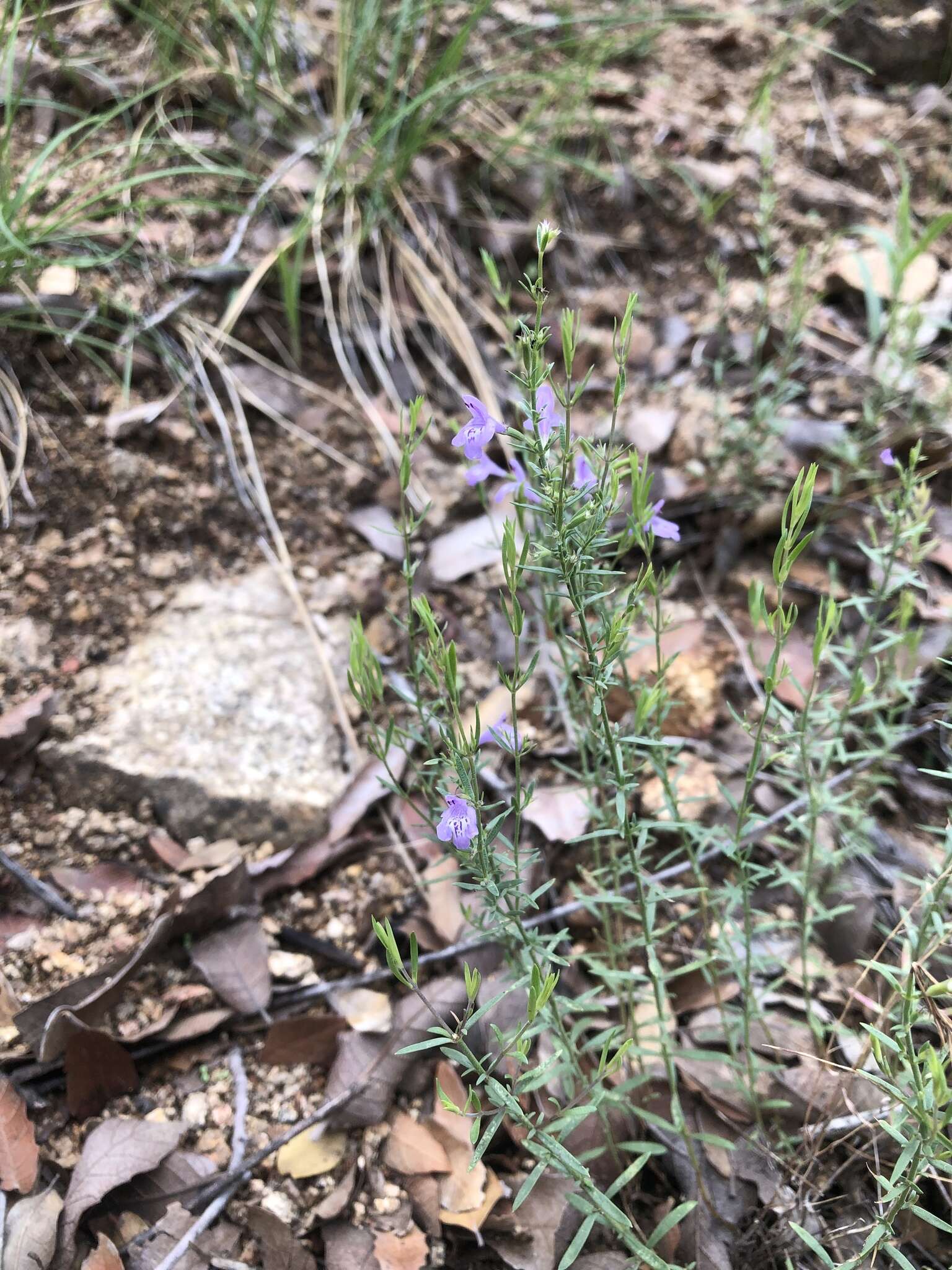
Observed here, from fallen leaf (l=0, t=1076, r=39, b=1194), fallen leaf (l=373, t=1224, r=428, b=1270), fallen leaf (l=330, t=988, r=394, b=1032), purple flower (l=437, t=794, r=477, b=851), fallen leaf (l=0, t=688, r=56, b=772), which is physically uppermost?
purple flower (l=437, t=794, r=477, b=851)

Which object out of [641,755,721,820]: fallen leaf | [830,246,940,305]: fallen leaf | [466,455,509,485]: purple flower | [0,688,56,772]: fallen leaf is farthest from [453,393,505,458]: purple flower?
[830,246,940,305]: fallen leaf

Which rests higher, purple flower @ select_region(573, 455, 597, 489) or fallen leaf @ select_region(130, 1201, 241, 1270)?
purple flower @ select_region(573, 455, 597, 489)

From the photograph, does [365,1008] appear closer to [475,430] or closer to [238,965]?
[238,965]

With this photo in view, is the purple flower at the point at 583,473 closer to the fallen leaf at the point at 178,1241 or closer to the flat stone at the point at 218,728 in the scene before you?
the flat stone at the point at 218,728

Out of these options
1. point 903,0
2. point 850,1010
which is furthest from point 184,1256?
point 903,0

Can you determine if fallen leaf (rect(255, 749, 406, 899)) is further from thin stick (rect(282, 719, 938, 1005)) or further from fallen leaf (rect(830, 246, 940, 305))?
A: fallen leaf (rect(830, 246, 940, 305))

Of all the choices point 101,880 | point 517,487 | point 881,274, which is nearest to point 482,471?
point 517,487

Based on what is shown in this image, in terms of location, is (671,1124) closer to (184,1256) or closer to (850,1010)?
(850,1010)
